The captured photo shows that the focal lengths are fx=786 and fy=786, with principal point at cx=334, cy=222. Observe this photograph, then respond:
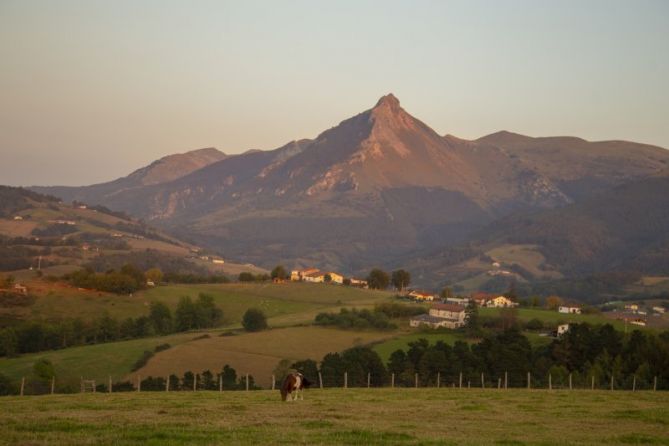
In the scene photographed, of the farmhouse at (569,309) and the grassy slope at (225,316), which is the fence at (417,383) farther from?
the farmhouse at (569,309)

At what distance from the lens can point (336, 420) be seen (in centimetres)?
2319

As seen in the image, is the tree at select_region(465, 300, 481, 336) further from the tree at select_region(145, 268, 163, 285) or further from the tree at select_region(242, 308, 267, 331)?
the tree at select_region(145, 268, 163, 285)

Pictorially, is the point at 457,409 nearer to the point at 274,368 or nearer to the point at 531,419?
the point at 531,419

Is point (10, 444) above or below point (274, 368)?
above

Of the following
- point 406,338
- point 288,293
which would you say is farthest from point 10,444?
point 288,293

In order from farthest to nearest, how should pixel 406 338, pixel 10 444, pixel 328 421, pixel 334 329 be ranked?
pixel 334 329 → pixel 406 338 → pixel 328 421 → pixel 10 444

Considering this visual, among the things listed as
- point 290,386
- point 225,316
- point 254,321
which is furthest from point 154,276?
point 290,386

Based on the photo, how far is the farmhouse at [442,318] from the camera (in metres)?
121

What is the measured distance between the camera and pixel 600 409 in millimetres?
28984

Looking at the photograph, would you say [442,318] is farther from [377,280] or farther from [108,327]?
[377,280]

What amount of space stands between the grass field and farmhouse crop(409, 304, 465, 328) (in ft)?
287

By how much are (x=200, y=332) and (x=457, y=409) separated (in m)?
92.2

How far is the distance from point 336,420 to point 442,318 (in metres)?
103


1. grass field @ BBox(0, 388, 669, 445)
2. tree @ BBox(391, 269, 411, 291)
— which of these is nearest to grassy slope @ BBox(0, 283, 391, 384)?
tree @ BBox(391, 269, 411, 291)
